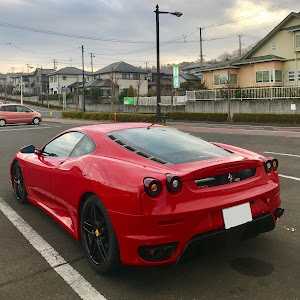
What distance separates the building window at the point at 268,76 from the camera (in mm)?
32250

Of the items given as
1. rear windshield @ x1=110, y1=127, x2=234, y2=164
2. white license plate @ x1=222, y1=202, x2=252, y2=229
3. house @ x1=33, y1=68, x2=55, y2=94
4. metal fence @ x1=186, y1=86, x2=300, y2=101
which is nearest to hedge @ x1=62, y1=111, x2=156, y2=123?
metal fence @ x1=186, y1=86, x2=300, y2=101

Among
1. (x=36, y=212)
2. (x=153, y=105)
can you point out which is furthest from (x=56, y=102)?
(x=36, y=212)

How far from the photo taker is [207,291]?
2580 mm

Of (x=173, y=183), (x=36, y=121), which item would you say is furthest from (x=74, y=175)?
(x=36, y=121)

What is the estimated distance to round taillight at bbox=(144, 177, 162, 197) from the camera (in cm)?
248

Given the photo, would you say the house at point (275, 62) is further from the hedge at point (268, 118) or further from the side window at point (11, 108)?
the side window at point (11, 108)

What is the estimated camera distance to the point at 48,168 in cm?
385

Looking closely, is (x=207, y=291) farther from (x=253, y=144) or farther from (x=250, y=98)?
(x=250, y=98)

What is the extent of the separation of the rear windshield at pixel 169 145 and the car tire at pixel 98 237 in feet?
2.39

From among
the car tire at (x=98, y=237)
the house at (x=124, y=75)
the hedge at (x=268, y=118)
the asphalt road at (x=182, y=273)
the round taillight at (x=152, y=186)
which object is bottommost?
the asphalt road at (x=182, y=273)

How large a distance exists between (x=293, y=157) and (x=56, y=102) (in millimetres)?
73093

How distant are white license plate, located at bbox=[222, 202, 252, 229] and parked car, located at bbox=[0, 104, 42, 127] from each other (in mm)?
23470

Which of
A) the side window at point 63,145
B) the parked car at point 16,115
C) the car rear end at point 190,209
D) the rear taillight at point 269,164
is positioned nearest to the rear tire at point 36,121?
the parked car at point 16,115

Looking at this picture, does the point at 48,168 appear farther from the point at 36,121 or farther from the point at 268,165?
the point at 36,121
